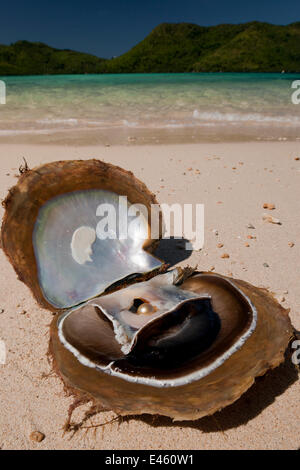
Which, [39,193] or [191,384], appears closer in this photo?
[191,384]

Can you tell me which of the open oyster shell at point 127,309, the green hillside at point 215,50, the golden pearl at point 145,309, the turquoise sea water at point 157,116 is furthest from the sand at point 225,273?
the green hillside at point 215,50

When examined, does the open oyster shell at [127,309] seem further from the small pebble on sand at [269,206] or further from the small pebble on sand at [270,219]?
the small pebble on sand at [269,206]

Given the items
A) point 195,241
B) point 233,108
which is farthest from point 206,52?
point 195,241

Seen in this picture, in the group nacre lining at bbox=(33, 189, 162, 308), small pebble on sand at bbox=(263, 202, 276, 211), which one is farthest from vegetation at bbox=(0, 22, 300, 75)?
nacre lining at bbox=(33, 189, 162, 308)

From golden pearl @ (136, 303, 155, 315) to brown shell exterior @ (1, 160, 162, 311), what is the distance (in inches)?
23.4

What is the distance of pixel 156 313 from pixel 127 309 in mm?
179

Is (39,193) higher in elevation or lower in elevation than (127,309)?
higher

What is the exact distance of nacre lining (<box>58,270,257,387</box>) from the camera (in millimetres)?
1404

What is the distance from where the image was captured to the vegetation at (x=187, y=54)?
6153 centimetres

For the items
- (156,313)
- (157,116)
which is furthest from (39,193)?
(157,116)

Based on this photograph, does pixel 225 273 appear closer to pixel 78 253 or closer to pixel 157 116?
pixel 78 253

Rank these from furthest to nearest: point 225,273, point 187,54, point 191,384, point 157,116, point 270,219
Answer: point 187,54
point 157,116
point 270,219
point 225,273
point 191,384

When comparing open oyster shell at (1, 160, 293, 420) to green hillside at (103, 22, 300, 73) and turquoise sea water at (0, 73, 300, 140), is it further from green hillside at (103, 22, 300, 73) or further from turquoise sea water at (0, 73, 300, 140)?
green hillside at (103, 22, 300, 73)

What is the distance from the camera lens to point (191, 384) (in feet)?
4.50
